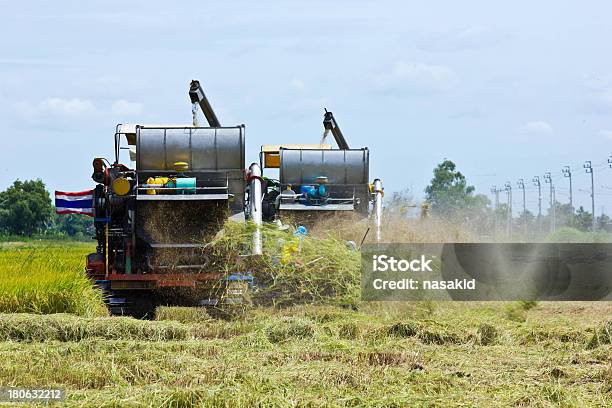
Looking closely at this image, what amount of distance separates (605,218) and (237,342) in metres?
47.6

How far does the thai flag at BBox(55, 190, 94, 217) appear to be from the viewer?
45.5 ft

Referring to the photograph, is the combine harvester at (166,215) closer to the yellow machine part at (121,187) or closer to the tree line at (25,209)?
the yellow machine part at (121,187)

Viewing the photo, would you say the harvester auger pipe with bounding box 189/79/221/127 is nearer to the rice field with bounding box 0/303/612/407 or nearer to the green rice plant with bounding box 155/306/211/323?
the green rice plant with bounding box 155/306/211/323

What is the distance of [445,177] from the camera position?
65.7 metres

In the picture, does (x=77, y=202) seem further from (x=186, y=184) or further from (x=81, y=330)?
(x=81, y=330)

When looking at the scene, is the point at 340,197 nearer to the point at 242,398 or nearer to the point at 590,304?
the point at 590,304

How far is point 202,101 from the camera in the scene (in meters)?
16.3

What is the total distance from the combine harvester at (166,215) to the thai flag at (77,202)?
0.18 m

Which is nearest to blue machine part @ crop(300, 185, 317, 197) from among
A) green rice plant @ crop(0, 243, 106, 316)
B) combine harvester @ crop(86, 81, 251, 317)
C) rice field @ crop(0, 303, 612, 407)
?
combine harvester @ crop(86, 81, 251, 317)

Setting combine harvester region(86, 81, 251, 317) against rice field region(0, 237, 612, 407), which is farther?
combine harvester region(86, 81, 251, 317)

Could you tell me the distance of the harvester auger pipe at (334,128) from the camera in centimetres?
1950

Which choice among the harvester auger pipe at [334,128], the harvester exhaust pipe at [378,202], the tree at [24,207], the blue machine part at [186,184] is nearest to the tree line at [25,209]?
the tree at [24,207]

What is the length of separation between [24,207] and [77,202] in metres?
72.3

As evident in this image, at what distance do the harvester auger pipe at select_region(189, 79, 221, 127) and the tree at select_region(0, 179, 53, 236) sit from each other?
229 ft
